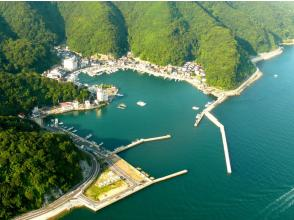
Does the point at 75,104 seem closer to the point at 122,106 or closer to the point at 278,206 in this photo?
the point at 122,106

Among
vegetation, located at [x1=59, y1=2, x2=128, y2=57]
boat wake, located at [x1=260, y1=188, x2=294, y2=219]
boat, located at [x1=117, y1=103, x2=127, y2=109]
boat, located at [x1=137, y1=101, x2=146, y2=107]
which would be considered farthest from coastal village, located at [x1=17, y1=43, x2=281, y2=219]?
boat wake, located at [x1=260, y1=188, x2=294, y2=219]

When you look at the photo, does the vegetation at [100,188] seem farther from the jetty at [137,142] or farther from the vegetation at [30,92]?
the vegetation at [30,92]

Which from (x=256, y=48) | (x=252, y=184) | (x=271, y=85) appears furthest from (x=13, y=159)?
(x=256, y=48)

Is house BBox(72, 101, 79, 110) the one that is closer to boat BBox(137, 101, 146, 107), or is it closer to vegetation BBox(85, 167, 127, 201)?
boat BBox(137, 101, 146, 107)

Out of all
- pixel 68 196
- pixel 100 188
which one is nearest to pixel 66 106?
pixel 100 188

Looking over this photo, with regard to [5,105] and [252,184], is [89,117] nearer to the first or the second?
[5,105]

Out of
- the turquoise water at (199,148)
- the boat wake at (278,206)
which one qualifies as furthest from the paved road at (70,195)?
the boat wake at (278,206)
